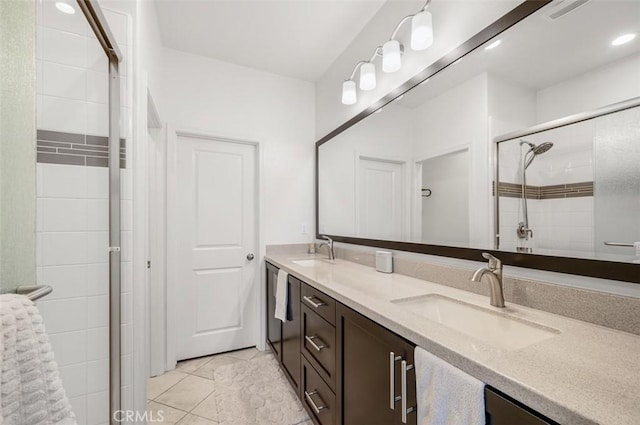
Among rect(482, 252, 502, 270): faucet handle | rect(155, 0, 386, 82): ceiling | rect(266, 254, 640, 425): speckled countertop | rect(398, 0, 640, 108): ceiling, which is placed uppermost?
rect(155, 0, 386, 82): ceiling

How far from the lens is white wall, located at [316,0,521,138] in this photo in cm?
122

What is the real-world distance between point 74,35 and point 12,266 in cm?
108

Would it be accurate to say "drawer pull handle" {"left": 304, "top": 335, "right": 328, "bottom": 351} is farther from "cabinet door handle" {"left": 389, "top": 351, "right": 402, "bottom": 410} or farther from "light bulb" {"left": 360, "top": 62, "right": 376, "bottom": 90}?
"light bulb" {"left": 360, "top": 62, "right": 376, "bottom": 90}

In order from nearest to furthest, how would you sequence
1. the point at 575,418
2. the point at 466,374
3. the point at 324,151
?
the point at 575,418 → the point at 466,374 → the point at 324,151

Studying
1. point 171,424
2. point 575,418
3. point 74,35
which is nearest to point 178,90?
point 74,35

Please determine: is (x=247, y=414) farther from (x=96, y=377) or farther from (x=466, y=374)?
(x=466, y=374)

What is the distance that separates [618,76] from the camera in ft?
2.69

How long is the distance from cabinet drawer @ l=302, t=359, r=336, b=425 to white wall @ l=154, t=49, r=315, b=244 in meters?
1.31

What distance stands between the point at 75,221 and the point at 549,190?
196 cm

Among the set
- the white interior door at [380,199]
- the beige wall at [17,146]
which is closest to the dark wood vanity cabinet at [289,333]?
the white interior door at [380,199]

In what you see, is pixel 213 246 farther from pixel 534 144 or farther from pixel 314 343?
pixel 534 144

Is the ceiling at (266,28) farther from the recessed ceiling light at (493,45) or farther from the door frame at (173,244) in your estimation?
the recessed ceiling light at (493,45)

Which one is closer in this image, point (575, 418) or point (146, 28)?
point (575, 418)

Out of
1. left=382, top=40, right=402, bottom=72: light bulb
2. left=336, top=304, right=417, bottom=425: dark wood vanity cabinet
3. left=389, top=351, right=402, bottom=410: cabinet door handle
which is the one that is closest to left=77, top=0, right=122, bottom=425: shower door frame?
left=336, top=304, right=417, bottom=425: dark wood vanity cabinet
